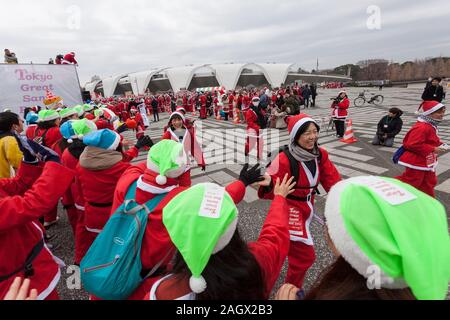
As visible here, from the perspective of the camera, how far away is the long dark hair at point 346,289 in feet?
2.60

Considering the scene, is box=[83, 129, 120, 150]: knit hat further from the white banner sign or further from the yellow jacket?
the white banner sign

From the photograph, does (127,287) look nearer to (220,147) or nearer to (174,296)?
(174,296)

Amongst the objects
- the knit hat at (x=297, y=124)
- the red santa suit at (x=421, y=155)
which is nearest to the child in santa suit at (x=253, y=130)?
the red santa suit at (x=421, y=155)

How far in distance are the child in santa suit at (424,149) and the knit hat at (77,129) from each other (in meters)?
4.36

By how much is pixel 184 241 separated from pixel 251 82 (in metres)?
62.9

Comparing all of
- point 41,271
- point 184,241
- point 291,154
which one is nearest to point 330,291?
point 184,241

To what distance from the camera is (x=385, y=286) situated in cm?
76

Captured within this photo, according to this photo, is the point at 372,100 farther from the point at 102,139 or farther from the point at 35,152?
the point at 35,152

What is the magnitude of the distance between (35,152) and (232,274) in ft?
5.31

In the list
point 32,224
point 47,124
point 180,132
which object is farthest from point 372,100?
point 32,224

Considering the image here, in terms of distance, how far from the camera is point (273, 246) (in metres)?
1.31

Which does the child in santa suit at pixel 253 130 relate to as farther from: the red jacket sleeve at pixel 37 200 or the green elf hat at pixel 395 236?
the green elf hat at pixel 395 236

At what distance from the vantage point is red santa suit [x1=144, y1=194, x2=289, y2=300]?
1021 millimetres

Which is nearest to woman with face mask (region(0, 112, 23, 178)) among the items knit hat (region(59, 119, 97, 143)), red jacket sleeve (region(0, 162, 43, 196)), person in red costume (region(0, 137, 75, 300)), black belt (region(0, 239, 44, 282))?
knit hat (region(59, 119, 97, 143))
